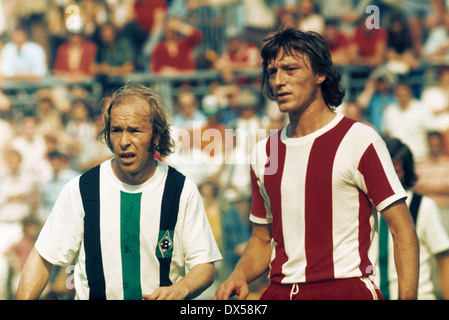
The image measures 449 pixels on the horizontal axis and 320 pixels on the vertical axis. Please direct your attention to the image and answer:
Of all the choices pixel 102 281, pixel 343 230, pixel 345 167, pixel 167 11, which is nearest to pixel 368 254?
pixel 343 230

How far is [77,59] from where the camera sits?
1151cm

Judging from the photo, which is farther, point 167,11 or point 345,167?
point 167,11

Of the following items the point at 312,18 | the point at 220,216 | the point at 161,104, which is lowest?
the point at 220,216

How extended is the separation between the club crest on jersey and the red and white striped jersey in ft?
2.23

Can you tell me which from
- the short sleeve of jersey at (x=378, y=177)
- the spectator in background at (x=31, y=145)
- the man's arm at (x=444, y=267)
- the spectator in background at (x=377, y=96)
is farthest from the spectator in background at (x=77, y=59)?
the short sleeve of jersey at (x=378, y=177)

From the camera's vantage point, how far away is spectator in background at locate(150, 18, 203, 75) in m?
11.4

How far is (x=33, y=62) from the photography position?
11.7 m

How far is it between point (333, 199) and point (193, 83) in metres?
7.22

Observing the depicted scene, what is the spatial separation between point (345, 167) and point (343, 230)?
0.36 meters

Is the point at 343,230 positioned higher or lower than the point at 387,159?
lower
